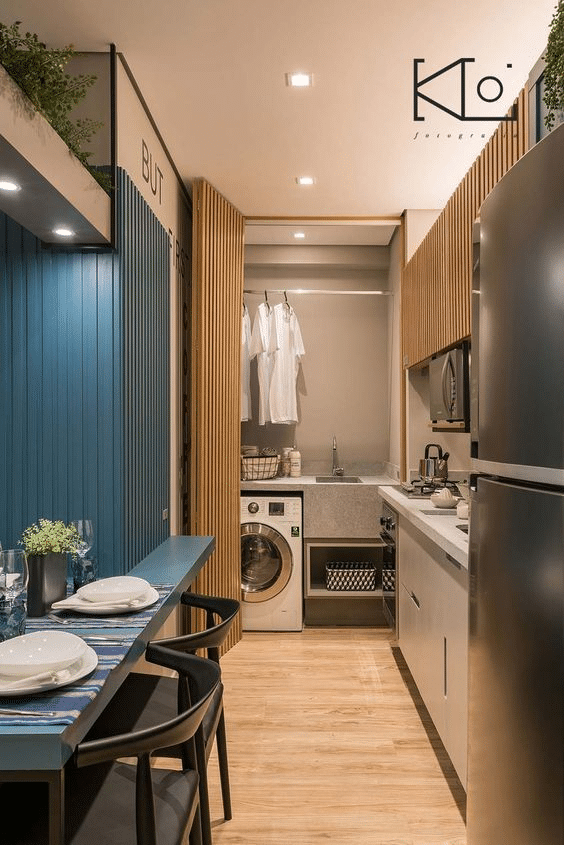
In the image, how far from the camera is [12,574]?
1694 millimetres

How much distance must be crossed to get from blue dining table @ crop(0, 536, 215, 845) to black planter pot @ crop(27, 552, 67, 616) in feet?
0.20

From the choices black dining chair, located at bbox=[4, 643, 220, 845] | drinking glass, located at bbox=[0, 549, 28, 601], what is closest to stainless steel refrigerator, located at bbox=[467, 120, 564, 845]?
black dining chair, located at bbox=[4, 643, 220, 845]

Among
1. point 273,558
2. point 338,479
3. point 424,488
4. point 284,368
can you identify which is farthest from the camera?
point 338,479

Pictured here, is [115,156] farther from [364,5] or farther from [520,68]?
[520,68]

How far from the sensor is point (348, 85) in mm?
3000

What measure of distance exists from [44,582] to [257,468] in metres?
3.06

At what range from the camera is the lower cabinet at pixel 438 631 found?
8.24 ft

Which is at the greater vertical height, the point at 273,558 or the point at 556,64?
the point at 556,64

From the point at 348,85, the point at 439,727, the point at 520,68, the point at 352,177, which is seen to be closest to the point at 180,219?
the point at 352,177

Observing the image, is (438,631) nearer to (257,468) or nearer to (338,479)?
(257,468)

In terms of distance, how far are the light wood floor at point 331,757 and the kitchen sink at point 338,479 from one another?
1237 mm

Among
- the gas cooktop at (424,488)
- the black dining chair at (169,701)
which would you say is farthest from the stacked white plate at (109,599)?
the gas cooktop at (424,488)

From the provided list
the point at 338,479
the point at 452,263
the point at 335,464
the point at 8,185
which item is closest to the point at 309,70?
the point at 452,263

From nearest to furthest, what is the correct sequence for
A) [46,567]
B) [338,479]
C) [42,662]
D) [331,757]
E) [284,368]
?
[42,662]
[46,567]
[331,757]
[284,368]
[338,479]
